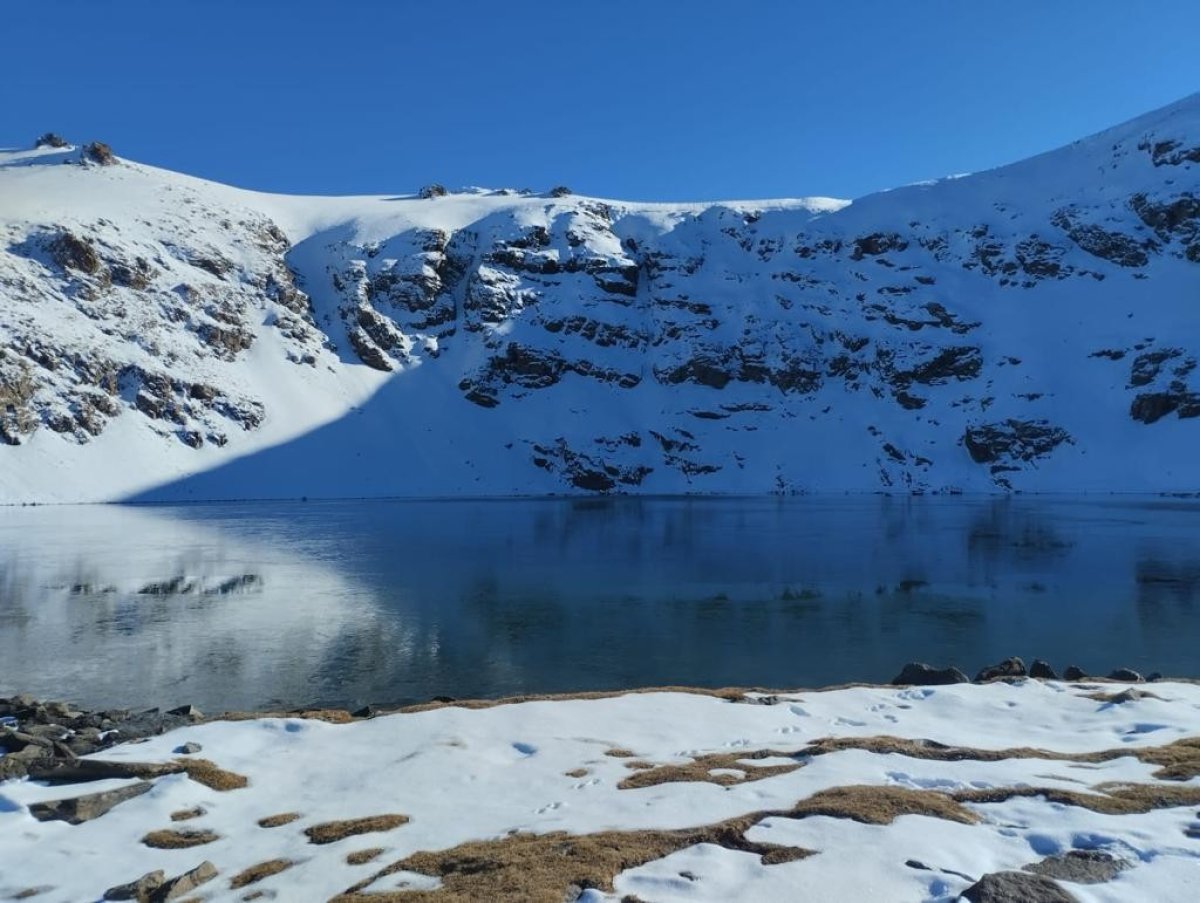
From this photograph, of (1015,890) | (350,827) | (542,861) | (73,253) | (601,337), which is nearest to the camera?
(1015,890)

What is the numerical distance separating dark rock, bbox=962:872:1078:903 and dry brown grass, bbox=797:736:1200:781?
180 inches

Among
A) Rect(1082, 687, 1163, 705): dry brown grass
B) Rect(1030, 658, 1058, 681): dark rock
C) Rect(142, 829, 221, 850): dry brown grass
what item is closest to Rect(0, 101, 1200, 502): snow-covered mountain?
Rect(142, 829, 221, 850): dry brown grass

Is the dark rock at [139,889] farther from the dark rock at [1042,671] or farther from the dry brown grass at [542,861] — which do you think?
the dark rock at [1042,671]

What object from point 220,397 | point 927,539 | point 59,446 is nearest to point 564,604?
point 927,539

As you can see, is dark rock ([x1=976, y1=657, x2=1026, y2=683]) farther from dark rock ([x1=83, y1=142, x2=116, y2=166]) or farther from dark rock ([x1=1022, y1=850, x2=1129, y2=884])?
dark rock ([x1=83, y1=142, x2=116, y2=166])

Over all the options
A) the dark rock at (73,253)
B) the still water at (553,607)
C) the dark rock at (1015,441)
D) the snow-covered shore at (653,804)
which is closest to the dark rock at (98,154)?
the dark rock at (73,253)

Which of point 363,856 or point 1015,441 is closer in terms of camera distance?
point 363,856

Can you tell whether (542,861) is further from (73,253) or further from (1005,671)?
(73,253)

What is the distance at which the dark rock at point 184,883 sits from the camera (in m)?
8.39

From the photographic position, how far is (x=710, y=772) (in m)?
11.3

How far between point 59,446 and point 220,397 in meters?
18.6

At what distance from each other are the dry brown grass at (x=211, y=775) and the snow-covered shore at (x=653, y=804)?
46 millimetres

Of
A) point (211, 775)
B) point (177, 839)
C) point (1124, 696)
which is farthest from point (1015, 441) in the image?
point (177, 839)

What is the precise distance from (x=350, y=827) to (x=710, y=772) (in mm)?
4631
